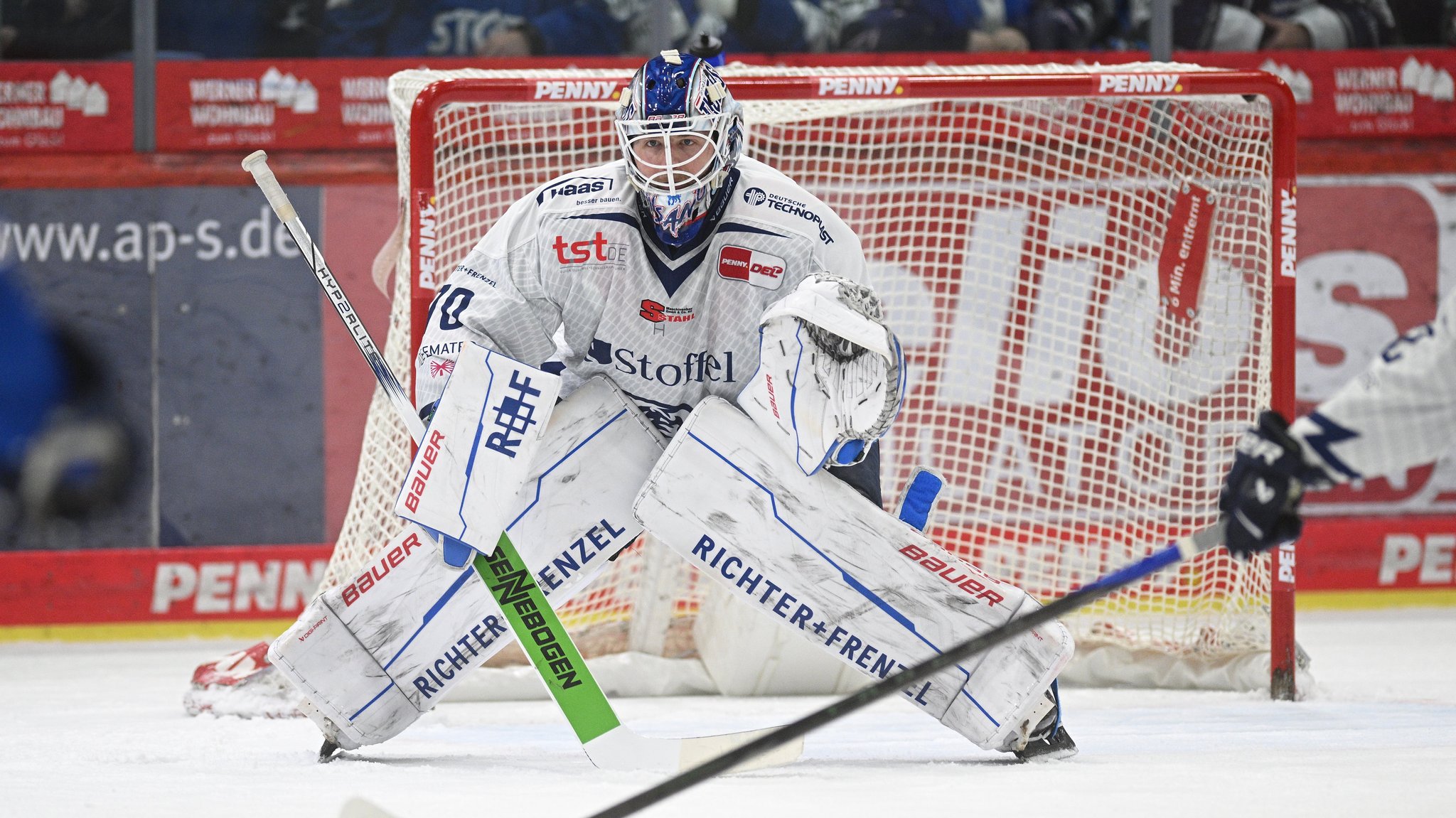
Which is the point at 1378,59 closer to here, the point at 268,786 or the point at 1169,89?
the point at 1169,89

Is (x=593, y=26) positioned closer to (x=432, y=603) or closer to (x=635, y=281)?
(x=635, y=281)

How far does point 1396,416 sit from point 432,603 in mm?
1644

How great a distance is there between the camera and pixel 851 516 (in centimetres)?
263

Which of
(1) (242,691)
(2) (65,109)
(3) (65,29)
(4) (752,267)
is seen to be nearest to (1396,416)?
(4) (752,267)

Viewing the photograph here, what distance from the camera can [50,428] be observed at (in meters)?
5.17

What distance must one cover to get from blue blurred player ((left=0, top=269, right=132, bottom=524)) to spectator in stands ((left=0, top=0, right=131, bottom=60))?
843 mm

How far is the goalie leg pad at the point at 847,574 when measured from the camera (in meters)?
2.61

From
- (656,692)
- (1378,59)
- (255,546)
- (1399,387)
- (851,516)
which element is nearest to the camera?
(1399,387)

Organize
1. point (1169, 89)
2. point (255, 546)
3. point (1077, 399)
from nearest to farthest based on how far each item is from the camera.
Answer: point (1169, 89)
point (1077, 399)
point (255, 546)

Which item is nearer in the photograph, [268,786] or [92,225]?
[268,786]

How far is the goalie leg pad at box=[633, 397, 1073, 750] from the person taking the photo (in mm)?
2605

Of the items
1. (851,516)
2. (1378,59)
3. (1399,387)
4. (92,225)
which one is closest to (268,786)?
(851,516)

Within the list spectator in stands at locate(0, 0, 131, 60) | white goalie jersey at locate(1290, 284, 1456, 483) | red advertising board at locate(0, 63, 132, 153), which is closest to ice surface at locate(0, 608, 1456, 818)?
white goalie jersey at locate(1290, 284, 1456, 483)

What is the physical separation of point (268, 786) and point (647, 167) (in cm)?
121
